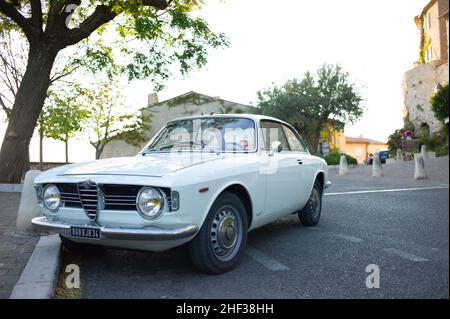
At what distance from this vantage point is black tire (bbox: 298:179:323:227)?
5.80 meters

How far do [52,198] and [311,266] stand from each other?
100 inches

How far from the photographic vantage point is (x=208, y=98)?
34812 millimetres

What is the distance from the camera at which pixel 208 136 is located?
4.75m

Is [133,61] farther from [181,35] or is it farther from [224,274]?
[224,274]

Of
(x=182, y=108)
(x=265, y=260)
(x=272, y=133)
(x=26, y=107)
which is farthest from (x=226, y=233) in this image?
(x=182, y=108)

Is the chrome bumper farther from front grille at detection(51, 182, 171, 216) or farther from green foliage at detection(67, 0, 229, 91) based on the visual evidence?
green foliage at detection(67, 0, 229, 91)

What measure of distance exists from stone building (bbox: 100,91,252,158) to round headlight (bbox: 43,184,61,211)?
30.2 meters

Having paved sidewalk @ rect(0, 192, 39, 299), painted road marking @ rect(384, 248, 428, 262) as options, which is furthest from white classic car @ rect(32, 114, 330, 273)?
painted road marking @ rect(384, 248, 428, 262)

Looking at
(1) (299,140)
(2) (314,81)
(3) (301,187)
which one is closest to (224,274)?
(3) (301,187)

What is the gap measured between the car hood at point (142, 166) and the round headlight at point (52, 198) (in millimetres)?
156

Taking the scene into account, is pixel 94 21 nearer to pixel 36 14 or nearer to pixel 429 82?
pixel 36 14

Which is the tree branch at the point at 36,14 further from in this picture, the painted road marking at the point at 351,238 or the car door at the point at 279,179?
the painted road marking at the point at 351,238

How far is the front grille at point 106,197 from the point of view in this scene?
11.0 feet

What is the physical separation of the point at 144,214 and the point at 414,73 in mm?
30791
